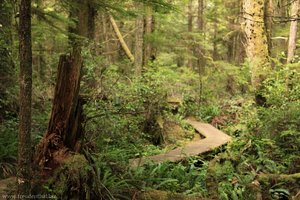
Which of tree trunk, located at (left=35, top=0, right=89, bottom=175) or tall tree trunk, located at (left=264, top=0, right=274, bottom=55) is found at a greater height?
tall tree trunk, located at (left=264, top=0, right=274, bottom=55)

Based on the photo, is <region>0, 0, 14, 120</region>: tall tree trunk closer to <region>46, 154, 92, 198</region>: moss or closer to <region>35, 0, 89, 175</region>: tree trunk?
<region>35, 0, 89, 175</region>: tree trunk

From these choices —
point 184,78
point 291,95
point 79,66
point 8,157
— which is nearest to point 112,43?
point 184,78

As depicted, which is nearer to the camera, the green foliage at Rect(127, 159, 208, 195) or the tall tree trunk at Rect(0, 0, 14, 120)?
the green foliage at Rect(127, 159, 208, 195)

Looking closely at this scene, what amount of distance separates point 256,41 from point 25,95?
811 centimetres

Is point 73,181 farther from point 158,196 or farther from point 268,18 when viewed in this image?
point 268,18

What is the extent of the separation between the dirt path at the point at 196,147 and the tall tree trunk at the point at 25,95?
8.61 ft

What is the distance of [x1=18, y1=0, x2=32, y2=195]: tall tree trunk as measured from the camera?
3.73 m

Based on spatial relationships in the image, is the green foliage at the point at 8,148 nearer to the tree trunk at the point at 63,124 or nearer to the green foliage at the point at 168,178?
the tree trunk at the point at 63,124

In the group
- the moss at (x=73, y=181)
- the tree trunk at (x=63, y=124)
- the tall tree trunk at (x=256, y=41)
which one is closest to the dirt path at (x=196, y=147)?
the tree trunk at (x=63, y=124)

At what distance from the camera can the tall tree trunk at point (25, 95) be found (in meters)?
3.73

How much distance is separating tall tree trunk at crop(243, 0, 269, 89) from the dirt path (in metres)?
1.97

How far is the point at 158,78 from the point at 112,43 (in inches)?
390

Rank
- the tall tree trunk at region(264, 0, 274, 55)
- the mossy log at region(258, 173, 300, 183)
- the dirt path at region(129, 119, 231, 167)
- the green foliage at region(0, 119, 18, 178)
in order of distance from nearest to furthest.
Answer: the green foliage at region(0, 119, 18, 178), the mossy log at region(258, 173, 300, 183), the dirt path at region(129, 119, 231, 167), the tall tree trunk at region(264, 0, 274, 55)

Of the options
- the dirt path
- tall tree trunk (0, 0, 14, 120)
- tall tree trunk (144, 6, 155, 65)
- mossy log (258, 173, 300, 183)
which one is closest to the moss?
the dirt path
